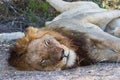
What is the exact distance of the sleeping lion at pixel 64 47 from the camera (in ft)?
12.9

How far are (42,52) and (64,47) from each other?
0.19 meters

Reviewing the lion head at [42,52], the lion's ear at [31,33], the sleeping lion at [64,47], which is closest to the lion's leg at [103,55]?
the sleeping lion at [64,47]

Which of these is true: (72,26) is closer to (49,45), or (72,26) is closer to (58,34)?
(58,34)

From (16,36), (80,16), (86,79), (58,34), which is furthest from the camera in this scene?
(16,36)

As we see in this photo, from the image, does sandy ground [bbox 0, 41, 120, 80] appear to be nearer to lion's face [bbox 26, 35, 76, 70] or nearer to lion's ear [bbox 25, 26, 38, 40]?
lion's face [bbox 26, 35, 76, 70]

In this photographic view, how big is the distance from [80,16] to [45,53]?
35.9 inches

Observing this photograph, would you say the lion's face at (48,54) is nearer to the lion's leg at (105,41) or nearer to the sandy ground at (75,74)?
the sandy ground at (75,74)

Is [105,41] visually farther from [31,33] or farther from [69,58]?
[31,33]

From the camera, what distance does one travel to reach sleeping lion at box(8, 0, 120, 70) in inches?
155

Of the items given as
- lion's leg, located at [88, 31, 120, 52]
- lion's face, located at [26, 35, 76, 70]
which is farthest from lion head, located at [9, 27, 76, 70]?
lion's leg, located at [88, 31, 120, 52]

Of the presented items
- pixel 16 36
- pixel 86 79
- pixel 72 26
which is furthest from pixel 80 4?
pixel 86 79

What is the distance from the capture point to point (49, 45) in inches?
156

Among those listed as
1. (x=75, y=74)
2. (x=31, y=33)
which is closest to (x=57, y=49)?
(x=75, y=74)

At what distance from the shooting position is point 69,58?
13.0 ft
